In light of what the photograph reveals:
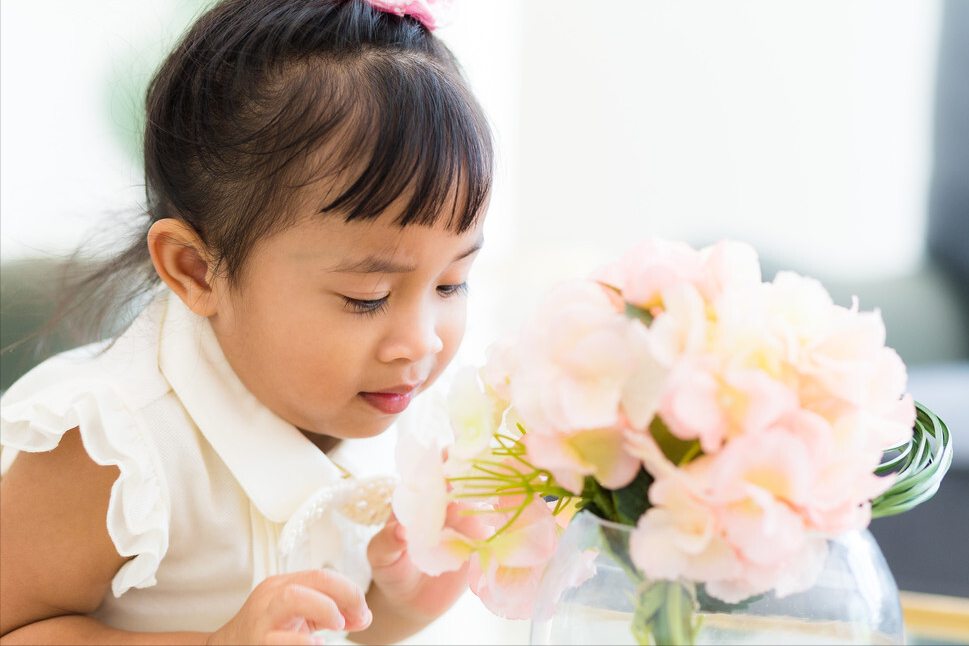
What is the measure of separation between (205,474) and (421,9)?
457 mm

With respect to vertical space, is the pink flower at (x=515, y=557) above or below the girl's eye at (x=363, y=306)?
below

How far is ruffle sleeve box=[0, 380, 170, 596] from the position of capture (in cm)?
73

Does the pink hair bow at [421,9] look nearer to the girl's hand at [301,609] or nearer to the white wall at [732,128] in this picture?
the girl's hand at [301,609]

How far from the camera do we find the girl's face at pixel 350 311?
0.71 m

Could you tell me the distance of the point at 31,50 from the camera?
4.12 ft

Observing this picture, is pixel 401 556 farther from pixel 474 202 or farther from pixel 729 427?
pixel 729 427

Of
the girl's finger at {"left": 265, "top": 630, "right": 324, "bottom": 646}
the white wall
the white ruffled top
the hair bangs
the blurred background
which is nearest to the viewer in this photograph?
the girl's finger at {"left": 265, "top": 630, "right": 324, "bottom": 646}

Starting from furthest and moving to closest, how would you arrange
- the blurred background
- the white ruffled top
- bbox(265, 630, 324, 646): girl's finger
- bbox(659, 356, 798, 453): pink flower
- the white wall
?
the white wall → the blurred background → the white ruffled top → bbox(265, 630, 324, 646): girl's finger → bbox(659, 356, 798, 453): pink flower

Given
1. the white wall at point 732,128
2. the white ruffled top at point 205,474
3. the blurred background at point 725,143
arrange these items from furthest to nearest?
the white wall at point 732,128 < the blurred background at point 725,143 < the white ruffled top at point 205,474

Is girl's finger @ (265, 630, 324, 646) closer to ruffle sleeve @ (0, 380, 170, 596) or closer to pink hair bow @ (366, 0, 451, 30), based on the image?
ruffle sleeve @ (0, 380, 170, 596)

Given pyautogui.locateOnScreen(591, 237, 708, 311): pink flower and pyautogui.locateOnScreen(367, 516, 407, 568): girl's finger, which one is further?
pyautogui.locateOnScreen(367, 516, 407, 568): girl's finger

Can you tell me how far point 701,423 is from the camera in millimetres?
352

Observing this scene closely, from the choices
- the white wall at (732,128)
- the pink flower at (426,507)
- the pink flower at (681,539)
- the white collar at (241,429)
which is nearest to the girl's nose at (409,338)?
the white collar at (241,429)

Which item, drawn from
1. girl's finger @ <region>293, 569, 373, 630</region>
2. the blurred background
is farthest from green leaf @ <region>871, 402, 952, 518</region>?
the blurred background
